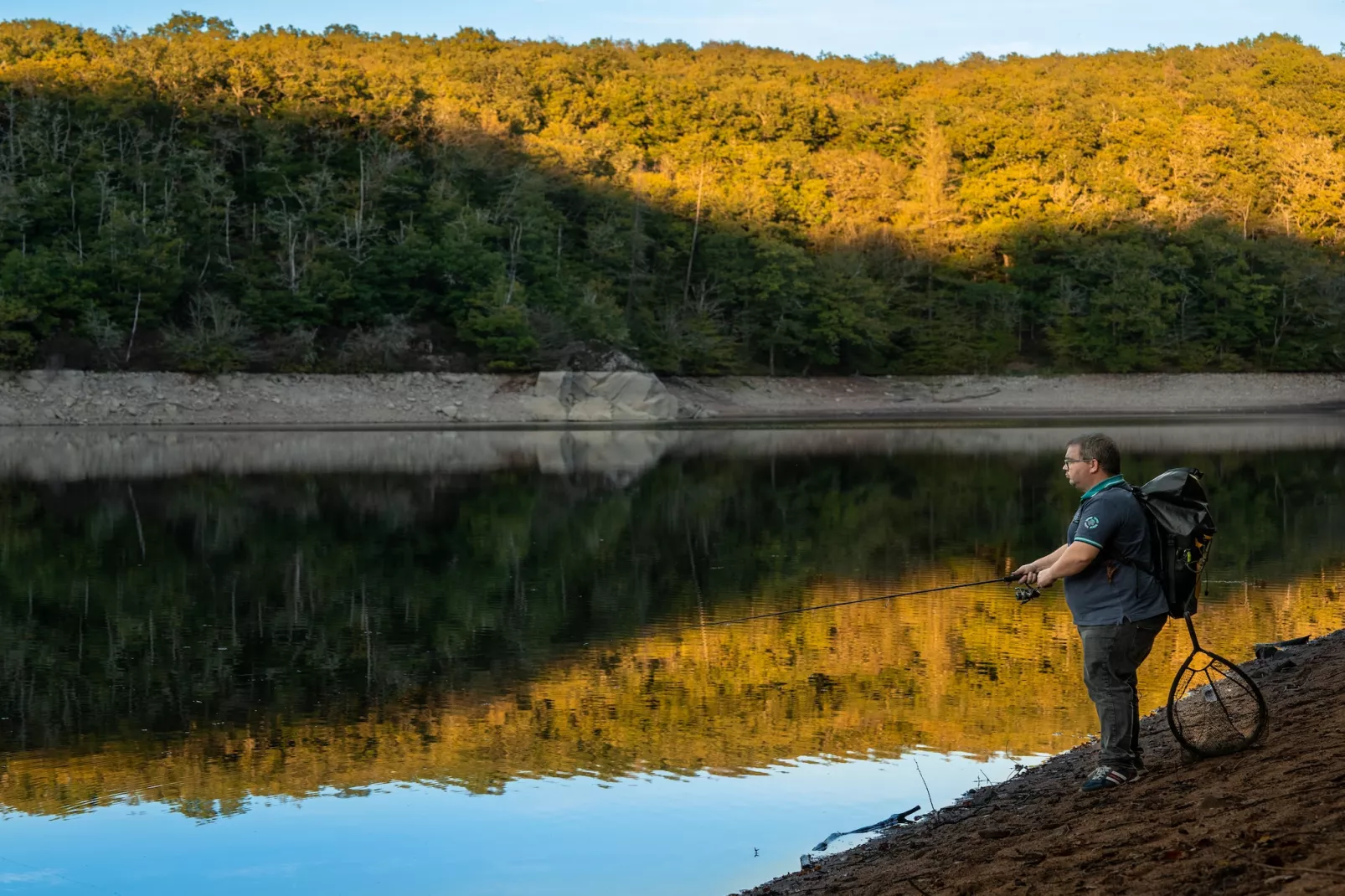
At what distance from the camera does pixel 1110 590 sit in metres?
6.52

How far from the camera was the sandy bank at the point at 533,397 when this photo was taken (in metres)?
60.6

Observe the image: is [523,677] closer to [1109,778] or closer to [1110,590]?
[1109,778]

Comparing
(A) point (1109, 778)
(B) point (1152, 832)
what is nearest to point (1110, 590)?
(A) point (1109, 778)

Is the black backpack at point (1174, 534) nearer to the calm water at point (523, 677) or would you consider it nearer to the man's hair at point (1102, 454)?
the man's hair at point (1102, 454)

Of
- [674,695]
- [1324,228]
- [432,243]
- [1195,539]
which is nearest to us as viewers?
[1195,539]

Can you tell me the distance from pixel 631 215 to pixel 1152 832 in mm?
81543

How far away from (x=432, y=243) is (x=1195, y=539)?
70613 mm

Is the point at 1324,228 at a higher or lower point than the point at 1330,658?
higher

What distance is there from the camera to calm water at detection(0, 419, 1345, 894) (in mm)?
7148

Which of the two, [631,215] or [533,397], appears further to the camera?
[631,215]

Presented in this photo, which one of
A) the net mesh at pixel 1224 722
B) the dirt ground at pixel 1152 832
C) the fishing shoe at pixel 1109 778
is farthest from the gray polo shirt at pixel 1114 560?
the dirt ground at pixel 1152 832

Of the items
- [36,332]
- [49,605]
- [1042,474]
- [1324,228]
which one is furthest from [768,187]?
[49,605]

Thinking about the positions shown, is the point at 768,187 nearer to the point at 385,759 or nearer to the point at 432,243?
the point at 432,243

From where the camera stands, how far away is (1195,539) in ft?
21.2
